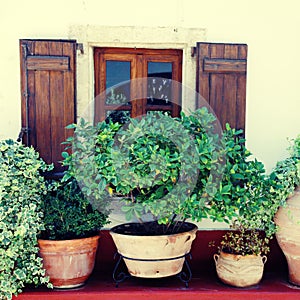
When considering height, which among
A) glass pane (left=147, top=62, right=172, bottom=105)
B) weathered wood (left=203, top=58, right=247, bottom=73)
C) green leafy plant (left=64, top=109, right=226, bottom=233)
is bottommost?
green leafy plant (left=64, top=109, right=226, bottom=233)

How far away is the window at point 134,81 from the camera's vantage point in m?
4.32

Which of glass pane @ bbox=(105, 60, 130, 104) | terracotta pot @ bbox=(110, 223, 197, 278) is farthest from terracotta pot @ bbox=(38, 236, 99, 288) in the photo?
glass pane @ bbox=(105, 60, 130, 104)

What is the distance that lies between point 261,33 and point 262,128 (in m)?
0.84

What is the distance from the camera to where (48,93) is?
4074 mm

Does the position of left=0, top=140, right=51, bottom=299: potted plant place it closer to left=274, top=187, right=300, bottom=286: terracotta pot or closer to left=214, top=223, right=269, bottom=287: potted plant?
left=214, top=223, right=269, bottom=287: potted plant

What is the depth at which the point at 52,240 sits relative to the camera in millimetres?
3680

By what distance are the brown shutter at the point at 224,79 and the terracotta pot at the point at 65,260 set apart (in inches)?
→ 61.9

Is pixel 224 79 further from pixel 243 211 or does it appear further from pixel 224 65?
pixel 243 211

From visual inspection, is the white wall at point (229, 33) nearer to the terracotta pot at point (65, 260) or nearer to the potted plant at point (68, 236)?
the potted plant at point (68, 236)

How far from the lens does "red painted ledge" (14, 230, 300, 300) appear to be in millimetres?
3656

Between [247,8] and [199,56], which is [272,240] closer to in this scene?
[199,56]

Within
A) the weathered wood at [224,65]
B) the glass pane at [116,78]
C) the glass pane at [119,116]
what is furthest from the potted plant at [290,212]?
the glass pane at [116,78]

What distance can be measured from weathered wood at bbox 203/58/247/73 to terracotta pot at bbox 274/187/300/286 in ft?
3.75

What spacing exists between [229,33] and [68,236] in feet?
7.30
